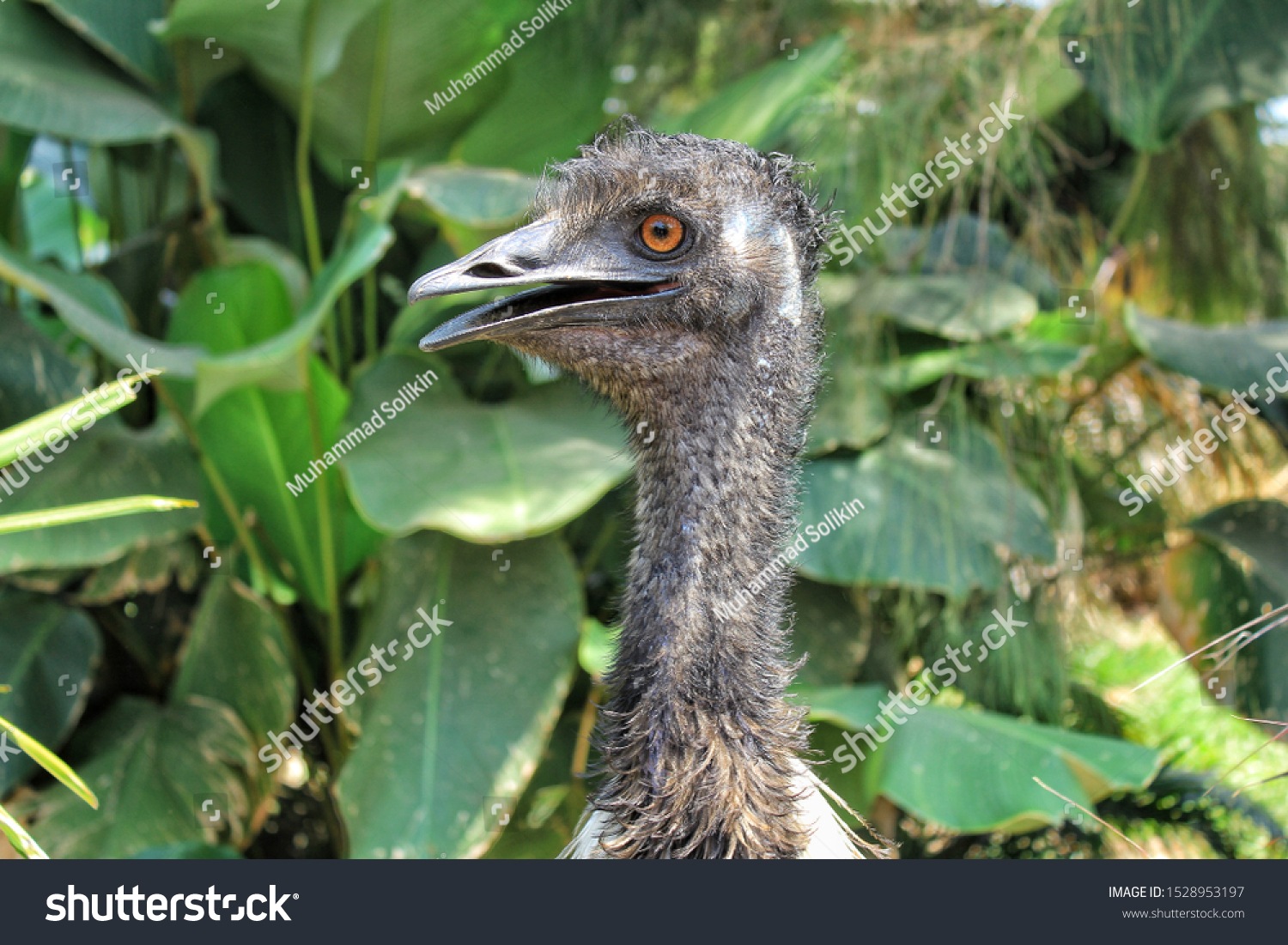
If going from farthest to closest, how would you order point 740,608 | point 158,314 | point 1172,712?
1. point 1172,712
2. point 158,314
3. point 740,608

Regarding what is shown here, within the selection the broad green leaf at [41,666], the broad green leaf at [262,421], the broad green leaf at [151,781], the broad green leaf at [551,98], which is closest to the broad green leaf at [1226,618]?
the broad green leaf at [551,98]

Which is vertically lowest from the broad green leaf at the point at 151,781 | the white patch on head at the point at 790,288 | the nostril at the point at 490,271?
the broad green leaf at the point at 151,781

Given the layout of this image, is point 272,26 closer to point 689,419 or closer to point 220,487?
point 220,487

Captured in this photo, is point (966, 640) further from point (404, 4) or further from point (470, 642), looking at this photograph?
point (404, 4)

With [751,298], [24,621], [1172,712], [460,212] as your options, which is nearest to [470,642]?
[460,212]

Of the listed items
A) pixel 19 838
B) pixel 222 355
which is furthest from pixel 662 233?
pixel 222 355

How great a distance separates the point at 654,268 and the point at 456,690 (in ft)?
3.72

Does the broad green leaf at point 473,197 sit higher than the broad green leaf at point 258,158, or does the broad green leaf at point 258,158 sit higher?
the broad green leaf at point 258,158

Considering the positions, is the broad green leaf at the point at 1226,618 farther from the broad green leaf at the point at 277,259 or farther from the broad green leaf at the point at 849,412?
the broad green leaf at the point at 277,259

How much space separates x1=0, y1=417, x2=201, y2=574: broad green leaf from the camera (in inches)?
78.5

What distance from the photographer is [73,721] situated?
2227mm

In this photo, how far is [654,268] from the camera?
1.13m

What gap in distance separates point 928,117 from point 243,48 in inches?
58.1

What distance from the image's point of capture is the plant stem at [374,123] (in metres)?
2.24
